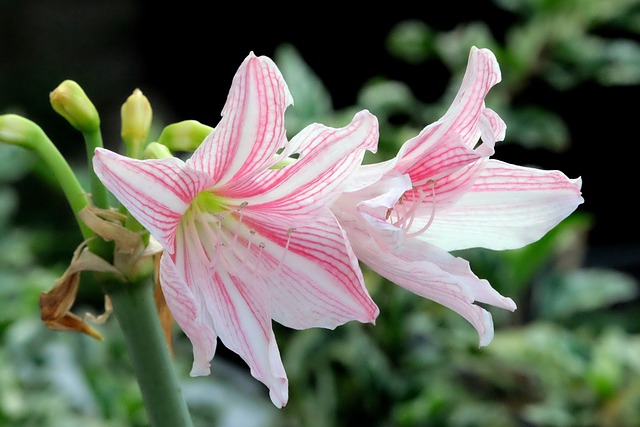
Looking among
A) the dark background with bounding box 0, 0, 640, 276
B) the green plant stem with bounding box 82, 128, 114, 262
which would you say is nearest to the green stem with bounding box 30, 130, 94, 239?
the green plant stem with bounding box 82, 128, 114, 262

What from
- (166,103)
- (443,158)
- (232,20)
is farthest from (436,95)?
(443,158)

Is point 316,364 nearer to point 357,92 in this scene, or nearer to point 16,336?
point 16,336

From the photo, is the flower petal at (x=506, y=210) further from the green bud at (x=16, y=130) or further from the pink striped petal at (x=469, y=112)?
the green bud at (x=16, y=130)

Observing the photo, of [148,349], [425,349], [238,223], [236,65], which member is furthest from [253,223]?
[236,65]

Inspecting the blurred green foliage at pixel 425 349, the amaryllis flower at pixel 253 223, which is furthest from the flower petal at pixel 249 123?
the blurred green foliage at pixel 425 349

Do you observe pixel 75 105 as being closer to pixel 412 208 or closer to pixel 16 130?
pixel 16 130

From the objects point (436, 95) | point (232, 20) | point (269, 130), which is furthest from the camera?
point (232, 20)
